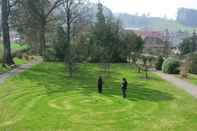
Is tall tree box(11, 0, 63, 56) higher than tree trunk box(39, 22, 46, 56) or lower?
higher

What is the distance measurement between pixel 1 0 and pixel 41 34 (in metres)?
18.8

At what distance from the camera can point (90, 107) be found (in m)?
27.1

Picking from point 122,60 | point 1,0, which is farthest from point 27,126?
point 122,60

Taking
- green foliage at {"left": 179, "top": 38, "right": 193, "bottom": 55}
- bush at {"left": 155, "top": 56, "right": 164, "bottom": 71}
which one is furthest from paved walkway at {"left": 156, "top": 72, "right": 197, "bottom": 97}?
green foliage at {"left": 179, "top": 38, "right": 193, "bottom": 55}

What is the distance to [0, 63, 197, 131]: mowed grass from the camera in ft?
73.6

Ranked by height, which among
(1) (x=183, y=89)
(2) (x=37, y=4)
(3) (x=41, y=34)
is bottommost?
(1) (x=183, y=89)

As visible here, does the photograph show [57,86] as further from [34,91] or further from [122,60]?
[122,60]

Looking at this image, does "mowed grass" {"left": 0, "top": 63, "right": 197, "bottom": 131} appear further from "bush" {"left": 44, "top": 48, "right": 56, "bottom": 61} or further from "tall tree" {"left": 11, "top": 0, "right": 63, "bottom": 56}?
"bush" {"left": 44, "top": 48, "right": 56, "bottom": 61}

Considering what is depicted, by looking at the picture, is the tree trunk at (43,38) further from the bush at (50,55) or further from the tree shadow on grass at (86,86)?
the tree shadow on grass at (86,86)

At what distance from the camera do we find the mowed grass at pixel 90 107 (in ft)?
73.6

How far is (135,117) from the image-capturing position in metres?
24.4

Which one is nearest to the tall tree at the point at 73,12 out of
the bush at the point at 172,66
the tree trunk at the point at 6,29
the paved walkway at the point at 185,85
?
the tree trunk at the point at 6,29

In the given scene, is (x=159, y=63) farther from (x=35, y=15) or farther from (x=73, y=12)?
(x=73, y=12)

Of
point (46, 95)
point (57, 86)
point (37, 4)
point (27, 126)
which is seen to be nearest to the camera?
point (27, 126)
